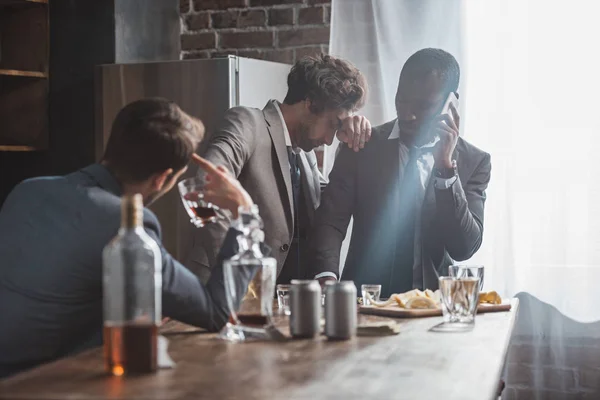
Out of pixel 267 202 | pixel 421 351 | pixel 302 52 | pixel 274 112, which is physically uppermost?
pixel 302 52

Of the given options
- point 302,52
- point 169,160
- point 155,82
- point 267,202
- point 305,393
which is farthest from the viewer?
point 302,52

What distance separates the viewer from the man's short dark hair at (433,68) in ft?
9.45

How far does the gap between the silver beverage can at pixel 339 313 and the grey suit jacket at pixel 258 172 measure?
Result: 97cm

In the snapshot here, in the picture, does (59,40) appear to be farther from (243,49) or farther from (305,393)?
(305,393)

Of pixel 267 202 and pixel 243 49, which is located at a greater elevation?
pixel 243 49

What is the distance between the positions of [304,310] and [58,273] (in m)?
0.51

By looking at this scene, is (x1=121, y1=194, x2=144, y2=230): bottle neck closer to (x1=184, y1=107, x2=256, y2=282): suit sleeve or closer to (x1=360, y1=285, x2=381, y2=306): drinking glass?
(x1=360, y1=285, x2=381, y2=306): drinking glass

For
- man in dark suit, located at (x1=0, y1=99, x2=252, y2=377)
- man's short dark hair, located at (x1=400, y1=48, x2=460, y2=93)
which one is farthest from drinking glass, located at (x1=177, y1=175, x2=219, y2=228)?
man's short dark hair, located at (x1=400, y1=48, x2=460, y2=93)

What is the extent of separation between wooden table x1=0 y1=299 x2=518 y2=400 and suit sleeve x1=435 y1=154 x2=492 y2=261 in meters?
0.94

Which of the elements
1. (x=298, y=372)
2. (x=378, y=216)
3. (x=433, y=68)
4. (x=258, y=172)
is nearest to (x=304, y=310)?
(x=298, y=372)

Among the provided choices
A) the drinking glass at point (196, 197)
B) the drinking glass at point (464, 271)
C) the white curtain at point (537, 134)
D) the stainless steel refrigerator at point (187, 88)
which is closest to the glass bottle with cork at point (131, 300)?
the drinking glass at point (196, 197)

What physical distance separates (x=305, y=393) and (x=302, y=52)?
2.97m

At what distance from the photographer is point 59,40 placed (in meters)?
4.21

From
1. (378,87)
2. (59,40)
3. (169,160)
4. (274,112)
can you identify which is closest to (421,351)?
(169,160)
